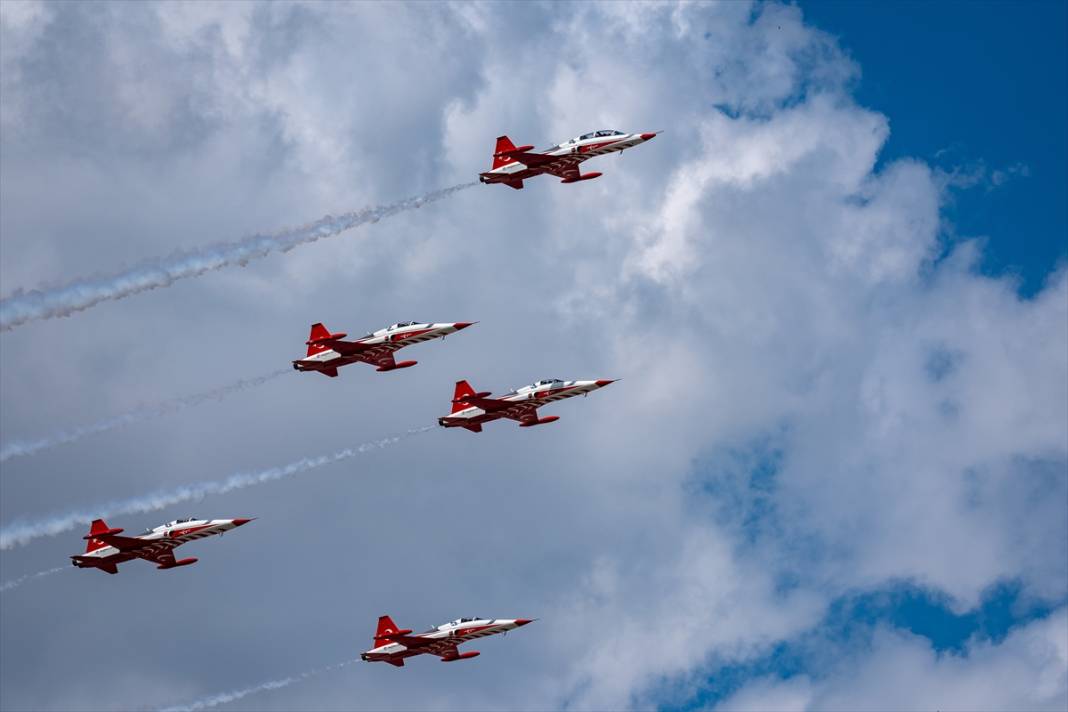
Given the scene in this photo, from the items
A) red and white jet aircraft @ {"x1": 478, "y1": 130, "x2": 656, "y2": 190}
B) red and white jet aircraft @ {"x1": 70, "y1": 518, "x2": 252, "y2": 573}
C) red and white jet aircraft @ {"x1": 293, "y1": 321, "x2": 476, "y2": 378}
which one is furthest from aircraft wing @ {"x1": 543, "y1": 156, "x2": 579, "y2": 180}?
red and white jet aircraft @ {"x1": 70, "y1": 518, "x2": 252, "y2": 573}

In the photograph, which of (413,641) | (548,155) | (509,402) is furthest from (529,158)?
(413,641)

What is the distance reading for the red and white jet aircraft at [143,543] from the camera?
418 feet

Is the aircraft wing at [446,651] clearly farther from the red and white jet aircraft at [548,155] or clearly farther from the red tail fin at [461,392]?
the red and white jet aircraft at [548,155]

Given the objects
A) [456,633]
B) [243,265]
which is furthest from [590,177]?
[456,633]

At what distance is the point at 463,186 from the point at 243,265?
16.9m

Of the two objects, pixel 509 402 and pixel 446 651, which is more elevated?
pixel 509 402

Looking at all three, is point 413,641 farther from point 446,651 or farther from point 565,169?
point 565,169

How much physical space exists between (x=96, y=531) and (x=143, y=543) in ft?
11.2

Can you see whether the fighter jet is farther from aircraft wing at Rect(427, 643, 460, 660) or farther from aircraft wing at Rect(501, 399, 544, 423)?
aircraft wing at Rect(427, 643, 460, 660)

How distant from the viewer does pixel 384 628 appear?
14138 cm

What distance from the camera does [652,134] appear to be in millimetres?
128000

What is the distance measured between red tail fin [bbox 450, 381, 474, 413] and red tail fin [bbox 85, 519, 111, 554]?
86.2ft

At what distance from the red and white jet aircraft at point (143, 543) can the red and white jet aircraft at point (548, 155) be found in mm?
31748

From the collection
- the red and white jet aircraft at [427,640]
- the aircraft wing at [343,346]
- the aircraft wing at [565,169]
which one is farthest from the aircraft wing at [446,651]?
the aircraft wing at [565,169]
